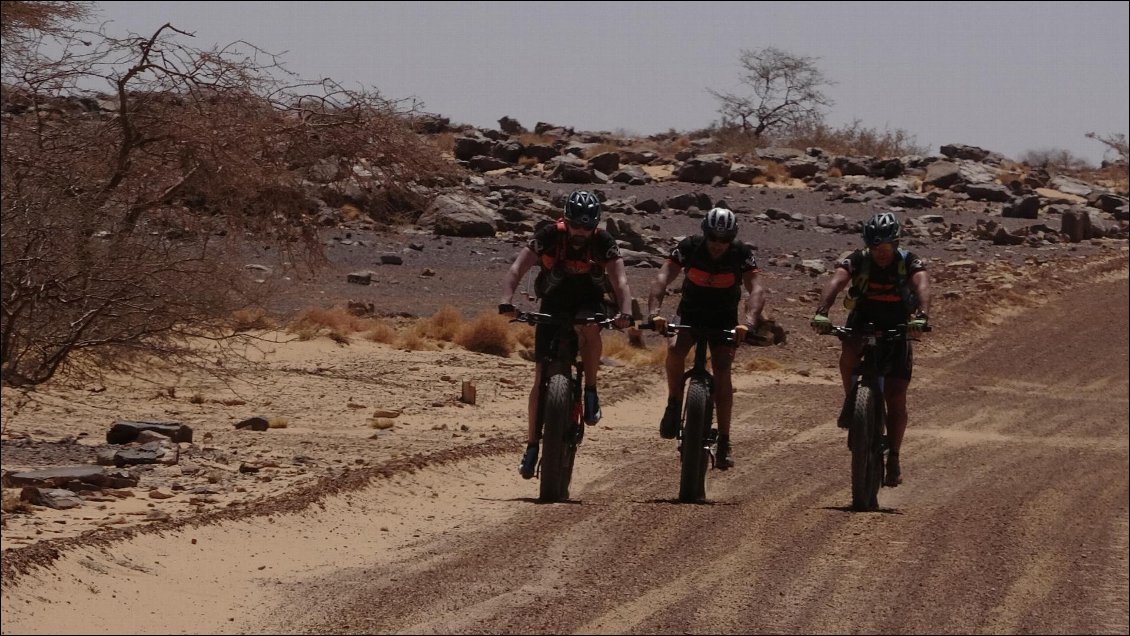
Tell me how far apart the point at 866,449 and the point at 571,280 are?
2.43 meters

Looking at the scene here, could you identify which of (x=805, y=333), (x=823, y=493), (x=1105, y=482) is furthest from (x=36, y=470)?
(x=805, y=333)

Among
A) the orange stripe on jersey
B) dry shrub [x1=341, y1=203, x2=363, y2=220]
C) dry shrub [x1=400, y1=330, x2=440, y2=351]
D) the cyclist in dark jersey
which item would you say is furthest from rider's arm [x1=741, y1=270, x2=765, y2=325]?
dry shrub [x1=341, y1=203, x2=363, y2=220]

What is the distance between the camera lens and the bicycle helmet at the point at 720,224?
36.1 ft

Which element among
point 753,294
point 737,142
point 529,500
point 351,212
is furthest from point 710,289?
point 737,142

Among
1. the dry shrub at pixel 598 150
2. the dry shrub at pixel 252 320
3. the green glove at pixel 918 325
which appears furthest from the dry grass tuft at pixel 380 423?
the dry shrub at pixel 598 150

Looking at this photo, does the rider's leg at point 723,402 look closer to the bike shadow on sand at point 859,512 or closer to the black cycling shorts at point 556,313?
the bike shadow on sand at point 859,512

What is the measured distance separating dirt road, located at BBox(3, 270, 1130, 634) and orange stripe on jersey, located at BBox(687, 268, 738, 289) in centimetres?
157

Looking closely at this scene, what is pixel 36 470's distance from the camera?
40.1 ft

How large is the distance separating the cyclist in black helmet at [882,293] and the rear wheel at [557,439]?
1.89m

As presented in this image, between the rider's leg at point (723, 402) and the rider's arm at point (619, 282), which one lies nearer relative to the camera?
the rider's arm at point (619, 282)

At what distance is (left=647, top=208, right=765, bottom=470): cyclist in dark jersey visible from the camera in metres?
11.2

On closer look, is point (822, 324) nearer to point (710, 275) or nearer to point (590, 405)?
point (710, 275)

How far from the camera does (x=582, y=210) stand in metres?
10.8

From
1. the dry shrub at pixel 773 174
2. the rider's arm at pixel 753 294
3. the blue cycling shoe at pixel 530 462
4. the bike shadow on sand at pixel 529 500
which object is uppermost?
the dry shrub at pixel 773 174
